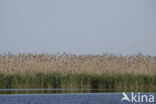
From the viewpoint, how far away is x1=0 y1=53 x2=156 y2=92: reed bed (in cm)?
1577

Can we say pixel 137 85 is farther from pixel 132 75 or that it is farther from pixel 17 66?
pixel 17 66

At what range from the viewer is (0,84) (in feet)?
51.7

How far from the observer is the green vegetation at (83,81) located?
1564cm

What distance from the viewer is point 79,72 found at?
663 inches

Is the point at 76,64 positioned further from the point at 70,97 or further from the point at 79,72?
the point at 70,97

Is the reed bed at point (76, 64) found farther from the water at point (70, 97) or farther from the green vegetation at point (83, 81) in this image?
the water at point (70, 97)

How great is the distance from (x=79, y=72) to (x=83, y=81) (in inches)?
29.7

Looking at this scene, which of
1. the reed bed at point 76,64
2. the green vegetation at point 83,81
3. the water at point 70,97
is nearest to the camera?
the water at point 70,97

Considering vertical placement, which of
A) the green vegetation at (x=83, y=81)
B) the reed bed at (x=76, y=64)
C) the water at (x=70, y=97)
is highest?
the reed bed at (x=76, y=64)

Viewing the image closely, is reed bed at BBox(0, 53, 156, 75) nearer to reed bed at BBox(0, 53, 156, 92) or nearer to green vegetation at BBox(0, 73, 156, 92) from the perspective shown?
reed bed at BBox(0, 53, 156, 92)

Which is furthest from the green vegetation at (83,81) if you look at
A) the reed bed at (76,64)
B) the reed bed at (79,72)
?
the reed bed at (76,64)

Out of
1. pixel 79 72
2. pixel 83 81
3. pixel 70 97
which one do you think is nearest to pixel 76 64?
pixel 79 72

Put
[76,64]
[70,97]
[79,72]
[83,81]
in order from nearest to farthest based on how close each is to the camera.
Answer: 1. [70,97]
2. [83,81]
3. [79,72]
4. [76,64]

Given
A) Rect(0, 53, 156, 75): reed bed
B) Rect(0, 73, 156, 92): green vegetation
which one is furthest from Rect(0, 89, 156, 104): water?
Rect(0, 53, 156, 75): reed bed
